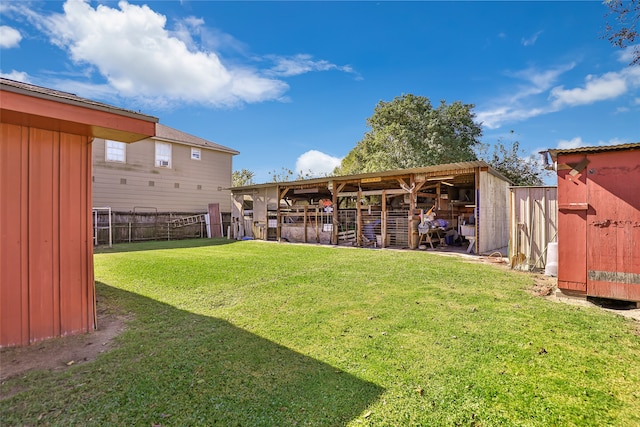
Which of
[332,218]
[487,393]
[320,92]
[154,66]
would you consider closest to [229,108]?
[320,92]

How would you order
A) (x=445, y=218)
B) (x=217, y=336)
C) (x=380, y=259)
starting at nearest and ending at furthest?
(x=217, y=336), (x=380, y=259), (x=445, y=218)

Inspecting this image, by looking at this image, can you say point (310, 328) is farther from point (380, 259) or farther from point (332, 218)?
point (332, 218)

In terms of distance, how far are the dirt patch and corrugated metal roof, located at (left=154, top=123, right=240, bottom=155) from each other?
51.7 feet

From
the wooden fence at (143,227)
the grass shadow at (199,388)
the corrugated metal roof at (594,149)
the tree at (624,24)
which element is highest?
the tree at (624,24)

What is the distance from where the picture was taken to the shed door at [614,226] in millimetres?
4520

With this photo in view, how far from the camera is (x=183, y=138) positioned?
18.1 m

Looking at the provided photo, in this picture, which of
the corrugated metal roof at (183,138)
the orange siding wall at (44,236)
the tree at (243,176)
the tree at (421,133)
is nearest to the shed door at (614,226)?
the orange siding wall at (44,236)

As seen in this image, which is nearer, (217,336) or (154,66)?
(217,336)

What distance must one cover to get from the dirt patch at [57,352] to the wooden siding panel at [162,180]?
14.6 m

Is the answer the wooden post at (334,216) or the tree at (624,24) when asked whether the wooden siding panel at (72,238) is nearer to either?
the tree at (624,24)

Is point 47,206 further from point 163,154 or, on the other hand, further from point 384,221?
point 163,154

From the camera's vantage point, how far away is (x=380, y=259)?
29.5 feet

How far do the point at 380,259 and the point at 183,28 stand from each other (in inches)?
403

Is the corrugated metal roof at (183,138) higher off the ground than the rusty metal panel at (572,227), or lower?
higher
